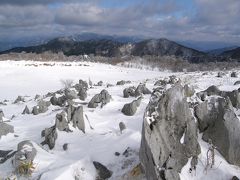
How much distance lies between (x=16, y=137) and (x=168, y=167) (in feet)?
34.6

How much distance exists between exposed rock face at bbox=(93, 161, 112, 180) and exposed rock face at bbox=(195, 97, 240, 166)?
4.01m

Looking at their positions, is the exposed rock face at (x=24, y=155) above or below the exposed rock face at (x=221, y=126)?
below

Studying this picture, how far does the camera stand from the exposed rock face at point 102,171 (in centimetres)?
1402

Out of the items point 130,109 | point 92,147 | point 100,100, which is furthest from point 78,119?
point 100,100

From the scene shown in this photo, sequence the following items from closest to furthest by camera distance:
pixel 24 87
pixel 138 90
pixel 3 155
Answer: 1. pixel 3 155
2. pixel 138 90
3. pixel 24 87

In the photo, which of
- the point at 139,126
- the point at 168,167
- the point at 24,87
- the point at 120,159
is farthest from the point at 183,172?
the point at 24,87

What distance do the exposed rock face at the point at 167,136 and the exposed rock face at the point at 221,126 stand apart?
96cm

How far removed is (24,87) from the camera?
63.8m

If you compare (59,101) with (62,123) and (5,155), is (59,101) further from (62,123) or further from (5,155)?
(5,155)

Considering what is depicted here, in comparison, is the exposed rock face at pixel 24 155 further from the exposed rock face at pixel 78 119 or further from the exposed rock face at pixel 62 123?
the exposed rock face at pixel 78 119

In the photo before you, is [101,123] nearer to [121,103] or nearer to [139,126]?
[139,126]

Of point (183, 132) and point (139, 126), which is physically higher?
point (183, 132)

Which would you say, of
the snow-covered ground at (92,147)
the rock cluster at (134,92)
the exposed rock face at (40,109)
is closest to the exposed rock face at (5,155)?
the snow-covered ground at (92,147)

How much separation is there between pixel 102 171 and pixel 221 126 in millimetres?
5002
